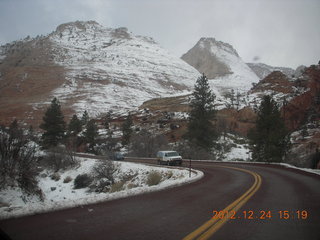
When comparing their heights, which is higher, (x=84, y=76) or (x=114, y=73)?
(x=114, y=73)

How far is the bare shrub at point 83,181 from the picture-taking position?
28.0 meters

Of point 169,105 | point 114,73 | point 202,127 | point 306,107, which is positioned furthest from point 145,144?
point 114,73

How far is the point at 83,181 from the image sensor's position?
28516 mm

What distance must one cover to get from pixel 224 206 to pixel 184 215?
1649 mm

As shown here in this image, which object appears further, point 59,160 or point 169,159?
point 59,160

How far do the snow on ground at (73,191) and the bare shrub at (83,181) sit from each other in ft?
1.90

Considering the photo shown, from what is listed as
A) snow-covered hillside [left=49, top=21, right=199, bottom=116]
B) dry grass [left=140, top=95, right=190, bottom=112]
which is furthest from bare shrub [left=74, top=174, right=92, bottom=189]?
snow-covered hillside [left=49, top=21, right=199, bottom=116]

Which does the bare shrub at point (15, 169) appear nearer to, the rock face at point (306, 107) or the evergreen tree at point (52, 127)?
the evergreen tree at point (52, 127)

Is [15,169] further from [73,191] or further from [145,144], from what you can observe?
[145,144]

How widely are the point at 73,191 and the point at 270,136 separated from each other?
868 inches

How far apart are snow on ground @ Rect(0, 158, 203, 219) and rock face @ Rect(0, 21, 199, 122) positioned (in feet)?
198

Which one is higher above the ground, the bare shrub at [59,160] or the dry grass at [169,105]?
the dry grass at [169,105]

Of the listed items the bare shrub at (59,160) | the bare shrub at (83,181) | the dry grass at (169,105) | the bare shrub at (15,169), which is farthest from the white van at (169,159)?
the dry grass at (169,105)

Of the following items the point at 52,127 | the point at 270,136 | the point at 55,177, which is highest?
the point at 52,127
